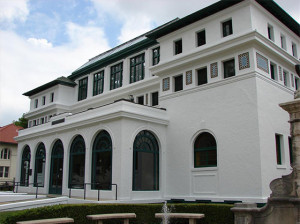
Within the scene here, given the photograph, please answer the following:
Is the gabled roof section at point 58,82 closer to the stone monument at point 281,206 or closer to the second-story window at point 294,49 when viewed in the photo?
the second-story window at point 294,49

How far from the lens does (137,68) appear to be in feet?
93.4

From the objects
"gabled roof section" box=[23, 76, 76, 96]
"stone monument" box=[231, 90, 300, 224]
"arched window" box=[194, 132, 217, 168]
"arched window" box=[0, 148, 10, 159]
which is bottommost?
"stone monument" box=[231, 90, 300, 224]

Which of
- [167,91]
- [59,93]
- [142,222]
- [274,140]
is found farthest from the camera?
[59,93]

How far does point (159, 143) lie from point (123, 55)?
10.7m

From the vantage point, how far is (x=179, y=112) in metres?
22.4

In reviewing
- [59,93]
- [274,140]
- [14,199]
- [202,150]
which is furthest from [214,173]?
[59,93]

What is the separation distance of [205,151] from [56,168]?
40.4 ft

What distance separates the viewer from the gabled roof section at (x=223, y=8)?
20.3 metres

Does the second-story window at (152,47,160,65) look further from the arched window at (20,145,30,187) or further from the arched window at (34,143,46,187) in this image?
the arched window at (20,145,30,187)

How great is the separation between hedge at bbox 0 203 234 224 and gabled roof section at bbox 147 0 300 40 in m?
12.5

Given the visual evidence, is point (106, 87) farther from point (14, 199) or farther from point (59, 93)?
point (14, 199)

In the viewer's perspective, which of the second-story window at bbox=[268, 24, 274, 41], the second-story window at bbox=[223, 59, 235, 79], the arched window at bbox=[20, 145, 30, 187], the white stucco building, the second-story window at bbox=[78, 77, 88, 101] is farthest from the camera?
the second-story window at bbox=[78, 77, 88, 101]

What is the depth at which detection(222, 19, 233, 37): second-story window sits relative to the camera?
68.1ft

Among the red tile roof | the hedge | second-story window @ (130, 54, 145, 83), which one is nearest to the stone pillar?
the hedge
